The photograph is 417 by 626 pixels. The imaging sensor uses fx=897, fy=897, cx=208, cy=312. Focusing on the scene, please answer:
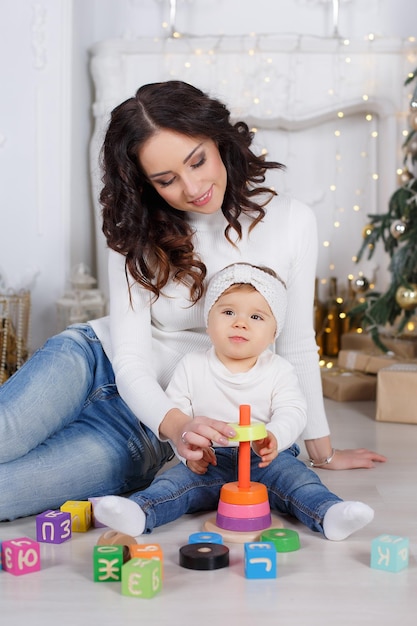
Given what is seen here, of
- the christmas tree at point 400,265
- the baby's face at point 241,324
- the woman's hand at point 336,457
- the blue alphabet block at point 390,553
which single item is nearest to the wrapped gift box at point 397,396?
the christmas tree at point 400,265

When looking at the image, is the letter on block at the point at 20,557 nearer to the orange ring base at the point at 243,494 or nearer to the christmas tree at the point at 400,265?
the orange ring base at the point at 243,494

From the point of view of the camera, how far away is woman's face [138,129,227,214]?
1.81m

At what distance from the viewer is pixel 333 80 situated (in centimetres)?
408

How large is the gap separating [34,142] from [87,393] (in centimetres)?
209

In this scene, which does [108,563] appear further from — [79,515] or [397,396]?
[397,396]

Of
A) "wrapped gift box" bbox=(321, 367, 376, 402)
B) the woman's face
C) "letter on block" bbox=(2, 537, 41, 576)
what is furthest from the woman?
"wrapped gift box" bbox=(321, 367, 376, 402)

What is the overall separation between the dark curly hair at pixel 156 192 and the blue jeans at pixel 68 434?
0.24m

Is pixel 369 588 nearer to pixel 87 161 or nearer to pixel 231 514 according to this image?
pixel 231 514

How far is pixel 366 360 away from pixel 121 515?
1.93 m

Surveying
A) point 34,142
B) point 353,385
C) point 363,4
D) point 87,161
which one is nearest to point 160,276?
point 353,385

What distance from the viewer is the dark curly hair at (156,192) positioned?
184 cm

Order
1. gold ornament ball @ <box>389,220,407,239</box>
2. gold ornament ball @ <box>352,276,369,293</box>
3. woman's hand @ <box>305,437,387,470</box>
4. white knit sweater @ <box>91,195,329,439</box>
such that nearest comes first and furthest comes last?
white knit sweater @ <box>91,195,329,439</box> < woman's hand @ <box>305,437,387,470</box> < gold ornament ball @ <box>389,220,407,239</box> < gold ornament ball @ <box>352,276,369,293</box>

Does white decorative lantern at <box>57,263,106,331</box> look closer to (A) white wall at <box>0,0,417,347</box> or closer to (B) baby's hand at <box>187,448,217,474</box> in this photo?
(A) white wall at <box>0,0,417,347</box>

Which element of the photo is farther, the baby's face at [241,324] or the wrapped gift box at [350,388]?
the wrapped gift box at [350,388]
